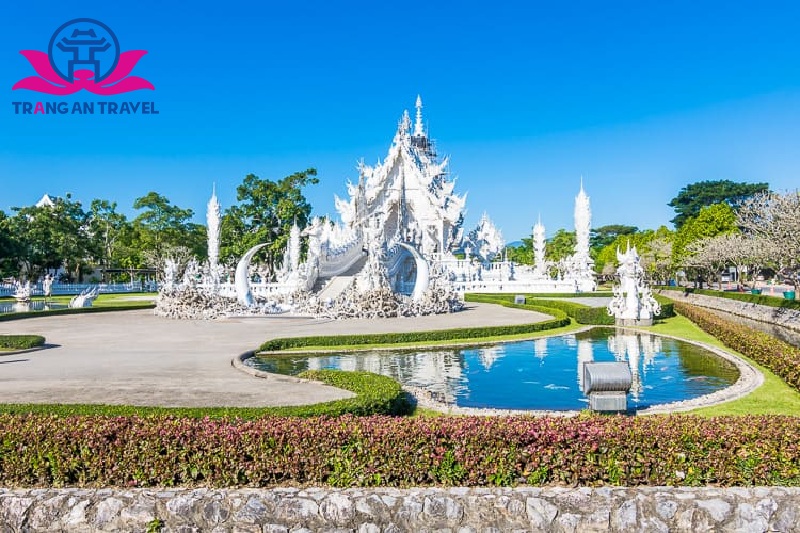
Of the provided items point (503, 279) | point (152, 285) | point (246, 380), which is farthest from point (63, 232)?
point (246, 380)

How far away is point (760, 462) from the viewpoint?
7.25m

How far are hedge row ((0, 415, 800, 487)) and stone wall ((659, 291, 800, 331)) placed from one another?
24286mm

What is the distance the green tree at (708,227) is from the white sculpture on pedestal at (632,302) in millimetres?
30924

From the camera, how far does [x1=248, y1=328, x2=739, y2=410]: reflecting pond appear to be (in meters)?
13.3

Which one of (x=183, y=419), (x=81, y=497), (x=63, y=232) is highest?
(x=63, y=232)

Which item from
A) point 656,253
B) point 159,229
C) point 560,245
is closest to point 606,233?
point 560,245

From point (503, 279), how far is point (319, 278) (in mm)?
21982

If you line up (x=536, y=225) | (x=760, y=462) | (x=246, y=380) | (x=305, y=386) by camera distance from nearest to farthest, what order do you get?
(x=760, y=462) → (x=305, y=386) → (x=246, y=380) → (x=536, y=225)

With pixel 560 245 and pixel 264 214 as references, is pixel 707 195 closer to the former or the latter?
pixel 560 245

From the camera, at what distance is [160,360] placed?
55.0 feet

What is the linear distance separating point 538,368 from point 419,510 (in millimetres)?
10450

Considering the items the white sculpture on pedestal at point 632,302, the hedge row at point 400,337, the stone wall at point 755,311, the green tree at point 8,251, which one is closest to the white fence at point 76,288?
the green tree at point 8,251

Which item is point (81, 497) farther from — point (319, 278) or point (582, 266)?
point (582, 266)

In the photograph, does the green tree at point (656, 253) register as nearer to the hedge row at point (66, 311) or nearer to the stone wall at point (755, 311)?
the stone wall at point (755, 311)
